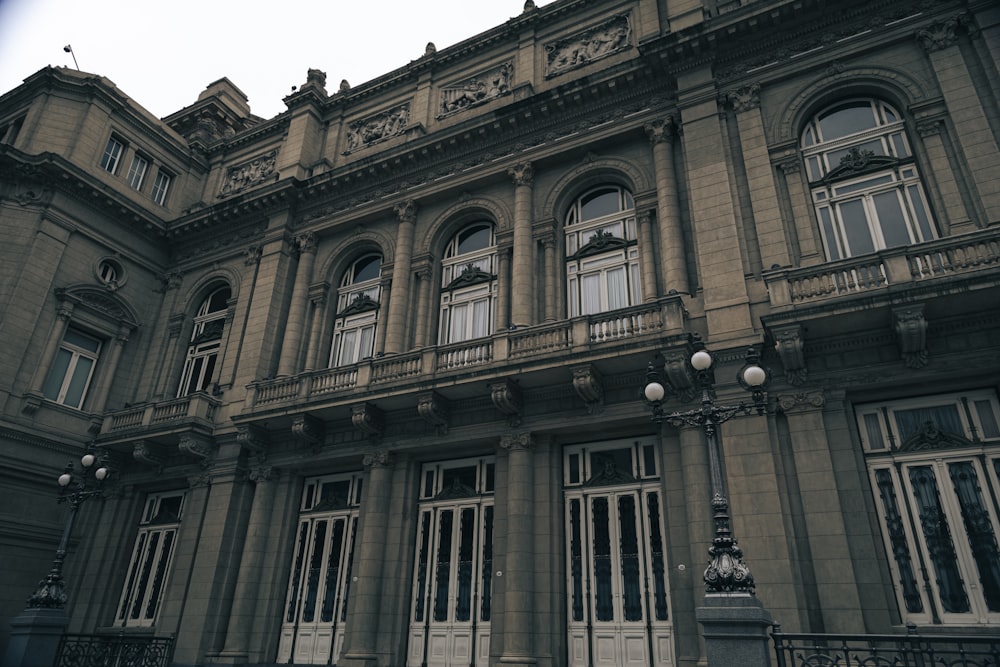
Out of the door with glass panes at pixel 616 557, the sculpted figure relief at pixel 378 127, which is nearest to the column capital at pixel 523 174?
the sculpted figure relief at pixel 378 127

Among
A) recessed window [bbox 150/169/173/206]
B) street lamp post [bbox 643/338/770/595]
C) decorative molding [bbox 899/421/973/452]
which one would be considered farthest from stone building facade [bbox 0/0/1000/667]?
street lamp post [bbox 643/338/770/595]

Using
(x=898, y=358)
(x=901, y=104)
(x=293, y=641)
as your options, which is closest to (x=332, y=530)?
(x=293, y=641)

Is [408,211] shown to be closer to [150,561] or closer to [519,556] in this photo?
[519,556]

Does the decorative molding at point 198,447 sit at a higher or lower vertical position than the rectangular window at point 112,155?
lower

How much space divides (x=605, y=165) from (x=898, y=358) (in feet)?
32.7

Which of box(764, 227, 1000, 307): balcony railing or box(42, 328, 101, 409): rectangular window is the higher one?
box(42, 328, 101, 409): rectangular window

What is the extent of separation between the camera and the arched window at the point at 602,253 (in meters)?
18.8

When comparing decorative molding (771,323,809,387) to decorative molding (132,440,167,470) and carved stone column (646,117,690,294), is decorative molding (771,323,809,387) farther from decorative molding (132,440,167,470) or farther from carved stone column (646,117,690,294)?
decorative molding (132,440,167,470)

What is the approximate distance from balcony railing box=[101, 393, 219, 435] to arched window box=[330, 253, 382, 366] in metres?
4.49

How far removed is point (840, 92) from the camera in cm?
1739

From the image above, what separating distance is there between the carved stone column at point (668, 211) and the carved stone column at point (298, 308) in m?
12.7

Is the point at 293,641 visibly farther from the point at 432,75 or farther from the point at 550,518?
the point at 432,75

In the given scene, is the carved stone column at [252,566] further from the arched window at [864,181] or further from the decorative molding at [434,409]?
the arched window at [864,181]

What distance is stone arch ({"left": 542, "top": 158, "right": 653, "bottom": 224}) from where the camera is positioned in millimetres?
19875
